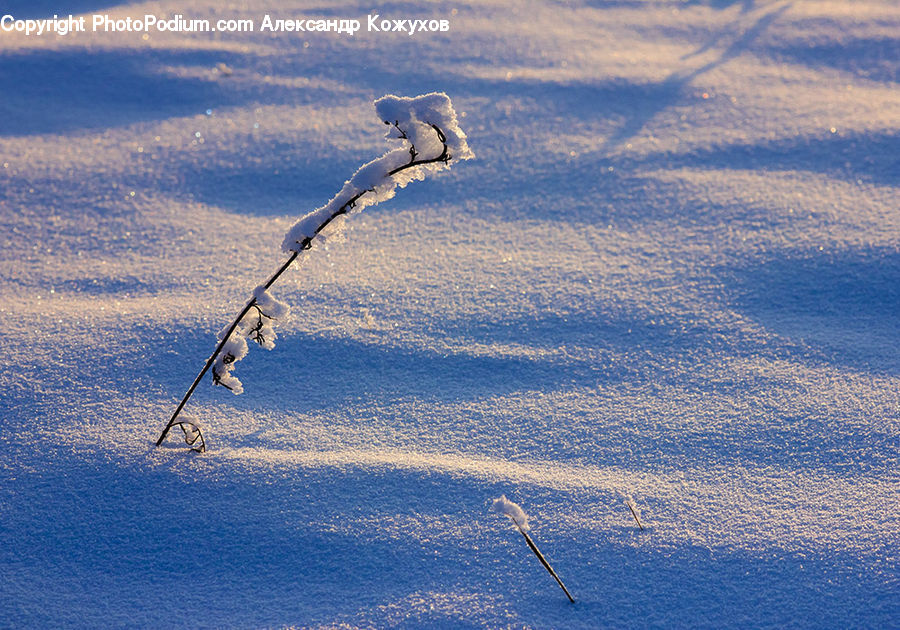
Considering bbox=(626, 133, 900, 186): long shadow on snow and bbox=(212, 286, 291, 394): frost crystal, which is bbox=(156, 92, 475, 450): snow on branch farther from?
bbox=(626, 133, 900, 186): long shadow on snow

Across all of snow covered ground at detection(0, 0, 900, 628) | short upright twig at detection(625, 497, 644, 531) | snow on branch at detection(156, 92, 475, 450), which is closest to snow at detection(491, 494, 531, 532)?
snow covered ground at detection(0, 0, 900, 628)

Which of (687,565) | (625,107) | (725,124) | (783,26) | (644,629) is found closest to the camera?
(644,629)

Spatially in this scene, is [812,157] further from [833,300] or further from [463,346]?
[463,346]

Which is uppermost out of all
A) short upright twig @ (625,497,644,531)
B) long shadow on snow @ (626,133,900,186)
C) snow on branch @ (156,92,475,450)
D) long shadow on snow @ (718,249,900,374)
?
long shadow on snow @ (626,133,900,186)

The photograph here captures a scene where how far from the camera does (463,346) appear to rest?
203 cm

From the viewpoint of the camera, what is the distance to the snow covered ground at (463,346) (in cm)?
136

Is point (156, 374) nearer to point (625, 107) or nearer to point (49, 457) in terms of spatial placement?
point (49, 457)

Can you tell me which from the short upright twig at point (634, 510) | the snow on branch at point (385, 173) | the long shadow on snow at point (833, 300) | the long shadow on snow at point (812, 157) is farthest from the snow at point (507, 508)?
the long shadow on snow at point (812, 157)

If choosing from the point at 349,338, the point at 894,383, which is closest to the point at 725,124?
the point at 894,383

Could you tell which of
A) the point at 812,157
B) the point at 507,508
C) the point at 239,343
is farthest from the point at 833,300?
the point at 239,343

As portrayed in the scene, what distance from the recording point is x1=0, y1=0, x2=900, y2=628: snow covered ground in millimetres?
1362

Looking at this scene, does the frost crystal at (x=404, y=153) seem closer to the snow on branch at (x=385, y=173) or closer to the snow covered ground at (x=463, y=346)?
the snow on branch at (x=385, y=173)

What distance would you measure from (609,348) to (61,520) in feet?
4.40

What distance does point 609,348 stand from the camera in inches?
80.0
